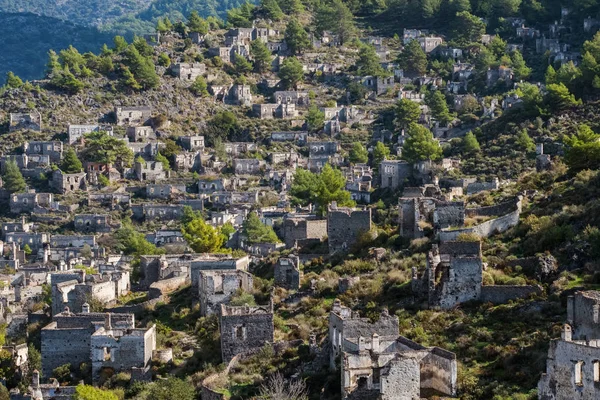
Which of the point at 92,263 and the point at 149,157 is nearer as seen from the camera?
the point at 92,263

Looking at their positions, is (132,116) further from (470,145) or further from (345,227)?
Result: (345,227)

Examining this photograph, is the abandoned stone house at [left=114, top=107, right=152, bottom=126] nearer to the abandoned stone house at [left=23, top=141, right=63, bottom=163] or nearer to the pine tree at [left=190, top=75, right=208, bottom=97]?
the pine tree at [left=190, top=75, right=208, bottom=97]

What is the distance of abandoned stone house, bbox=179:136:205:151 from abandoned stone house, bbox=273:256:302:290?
49931 mm

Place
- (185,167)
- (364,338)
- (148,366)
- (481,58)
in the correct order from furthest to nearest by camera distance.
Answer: (481,58) → (185,167) → (148,366) → (364,338)

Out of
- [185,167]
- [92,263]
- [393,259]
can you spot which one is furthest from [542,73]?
[393,259]

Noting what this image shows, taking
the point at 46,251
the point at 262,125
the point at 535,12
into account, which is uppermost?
the point at 535,12

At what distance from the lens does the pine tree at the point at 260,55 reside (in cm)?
11075

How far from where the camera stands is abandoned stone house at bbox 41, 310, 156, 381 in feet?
134

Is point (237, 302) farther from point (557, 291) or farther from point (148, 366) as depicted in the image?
point (557, 291)

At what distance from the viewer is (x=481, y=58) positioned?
4109 inches

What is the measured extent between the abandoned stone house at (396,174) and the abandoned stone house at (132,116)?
3093 cm

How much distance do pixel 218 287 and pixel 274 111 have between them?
59.0 meters

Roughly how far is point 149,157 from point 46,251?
16931 mm

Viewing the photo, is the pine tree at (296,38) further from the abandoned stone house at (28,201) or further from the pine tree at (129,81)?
the abandoned stone house at (28,201)
